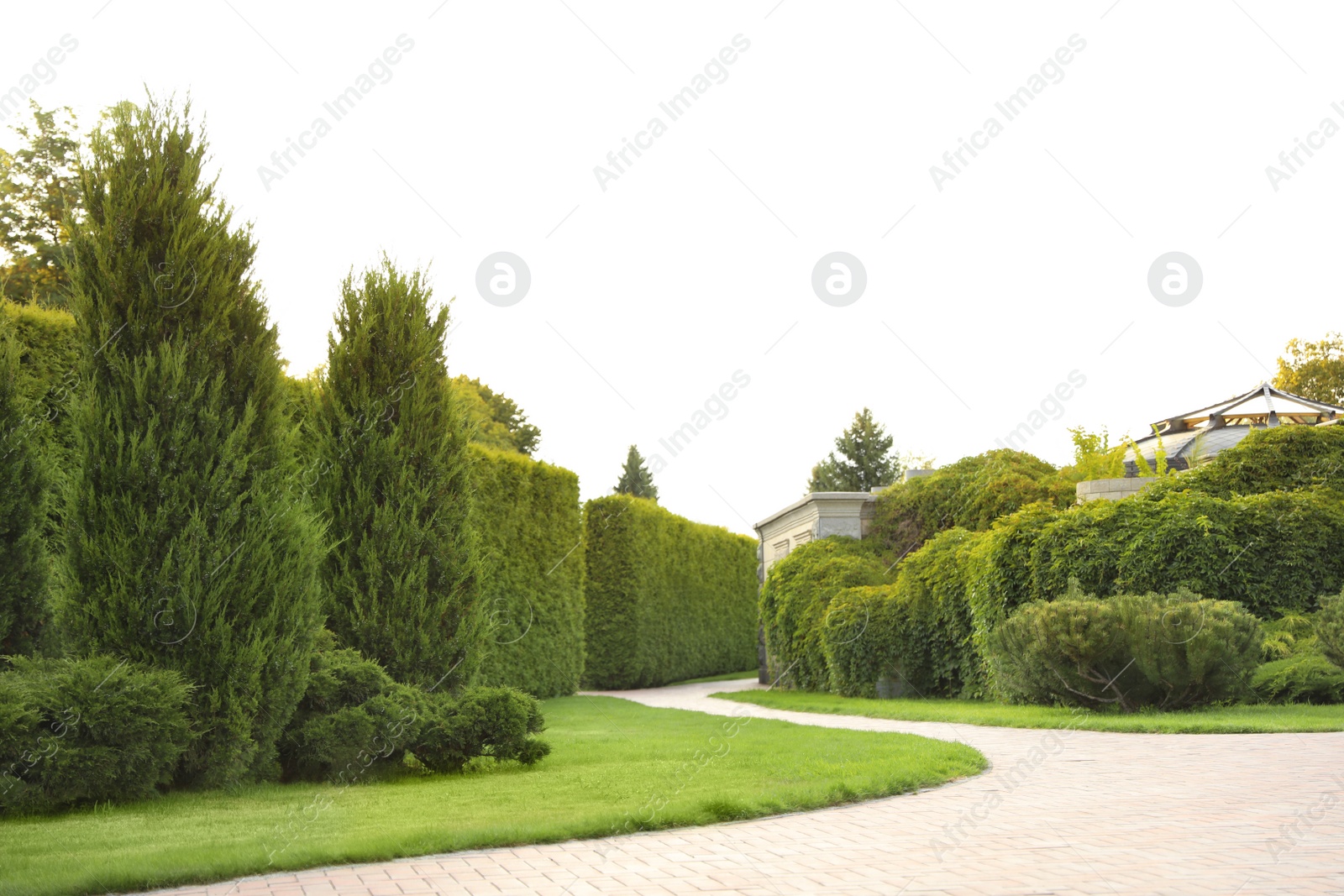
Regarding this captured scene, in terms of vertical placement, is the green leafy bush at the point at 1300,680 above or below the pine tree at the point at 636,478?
below

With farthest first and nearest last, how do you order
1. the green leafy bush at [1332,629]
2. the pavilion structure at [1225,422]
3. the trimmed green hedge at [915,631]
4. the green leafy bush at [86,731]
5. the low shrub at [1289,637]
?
1. the pavilion structure at [1225,422]
2. the trimmed green hedge at [915,631]
3. the low shrub at [1289,637]
4. the green leafy bush at [1332,629]
5. the green leafy bush at [86,731]

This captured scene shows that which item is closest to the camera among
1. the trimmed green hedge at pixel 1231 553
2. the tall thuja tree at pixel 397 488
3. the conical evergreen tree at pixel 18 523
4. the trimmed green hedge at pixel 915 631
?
the conical evergreen tree at pixel 18 523

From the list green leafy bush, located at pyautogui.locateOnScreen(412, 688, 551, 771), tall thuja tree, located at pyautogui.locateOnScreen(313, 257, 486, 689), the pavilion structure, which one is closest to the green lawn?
green leafy bush, located at pyautogui.locateOnScreen(412, 688, 551, 771)

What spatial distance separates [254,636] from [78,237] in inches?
134

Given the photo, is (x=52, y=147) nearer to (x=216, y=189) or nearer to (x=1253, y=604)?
(x=216, y=189)

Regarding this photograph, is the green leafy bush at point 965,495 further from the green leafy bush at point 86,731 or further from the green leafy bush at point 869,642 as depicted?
the green leafy bush at point 86,731

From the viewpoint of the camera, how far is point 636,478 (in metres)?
66.6

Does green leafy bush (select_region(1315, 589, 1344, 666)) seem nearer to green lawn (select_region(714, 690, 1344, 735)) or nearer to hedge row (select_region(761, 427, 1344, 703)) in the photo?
green lawn (select_region(714, 690, 1344, 735))

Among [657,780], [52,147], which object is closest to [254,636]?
[657,780]

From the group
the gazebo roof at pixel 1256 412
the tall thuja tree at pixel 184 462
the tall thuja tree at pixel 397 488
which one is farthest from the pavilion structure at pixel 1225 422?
the tall thuja tree at pixel 184 462

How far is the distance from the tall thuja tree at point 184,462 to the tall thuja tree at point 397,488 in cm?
123

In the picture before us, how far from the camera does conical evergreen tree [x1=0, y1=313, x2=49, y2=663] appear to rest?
7641mm

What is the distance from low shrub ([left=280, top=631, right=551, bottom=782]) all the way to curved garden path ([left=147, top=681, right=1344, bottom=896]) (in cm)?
329

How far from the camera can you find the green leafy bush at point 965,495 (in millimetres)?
19172
